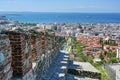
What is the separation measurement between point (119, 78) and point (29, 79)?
21017mm

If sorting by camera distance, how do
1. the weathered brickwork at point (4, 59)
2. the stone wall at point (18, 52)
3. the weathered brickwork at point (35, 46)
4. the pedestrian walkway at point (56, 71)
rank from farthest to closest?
the pedestrian walkway at point (56, 71), the weathered brickwork at point (35, 46), the stone wall at point (18, 52), the weathered brickwork at point (4, 59)

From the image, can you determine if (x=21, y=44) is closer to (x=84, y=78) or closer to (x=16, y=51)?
(x=16, y=51)

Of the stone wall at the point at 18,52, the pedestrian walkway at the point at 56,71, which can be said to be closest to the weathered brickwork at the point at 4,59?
the stone wall at the point at 18,52

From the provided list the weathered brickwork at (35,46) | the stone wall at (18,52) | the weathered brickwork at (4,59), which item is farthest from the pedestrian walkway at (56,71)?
the weathered brickwork at (4,59)

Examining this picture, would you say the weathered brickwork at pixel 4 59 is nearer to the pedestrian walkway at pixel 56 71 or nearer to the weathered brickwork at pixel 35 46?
the weathered brickwork at pixel 35 46

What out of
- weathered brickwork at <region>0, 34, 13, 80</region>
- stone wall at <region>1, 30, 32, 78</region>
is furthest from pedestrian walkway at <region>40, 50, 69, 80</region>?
weathered brickwork at <region>0, 34, 13, 80</region>

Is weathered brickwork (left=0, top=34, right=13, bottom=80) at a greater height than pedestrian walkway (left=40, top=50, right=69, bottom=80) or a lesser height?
greater

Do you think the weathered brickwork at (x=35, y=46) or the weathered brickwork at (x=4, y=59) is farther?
the weathered brickwork at (x=35, y=46)

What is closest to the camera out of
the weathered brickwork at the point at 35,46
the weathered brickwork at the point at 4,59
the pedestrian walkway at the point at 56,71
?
the weathered brickwork at the point at 4,59

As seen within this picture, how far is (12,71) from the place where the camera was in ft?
14.1

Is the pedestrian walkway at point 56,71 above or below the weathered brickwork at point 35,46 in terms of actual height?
below

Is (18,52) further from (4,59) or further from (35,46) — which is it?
(35,46)

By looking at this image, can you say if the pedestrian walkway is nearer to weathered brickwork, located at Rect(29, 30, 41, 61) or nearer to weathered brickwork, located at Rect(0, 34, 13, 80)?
weathered brickwork, located at Rect(29, 30, 41, 61)

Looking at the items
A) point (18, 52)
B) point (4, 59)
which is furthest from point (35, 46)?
point (4, 59)
